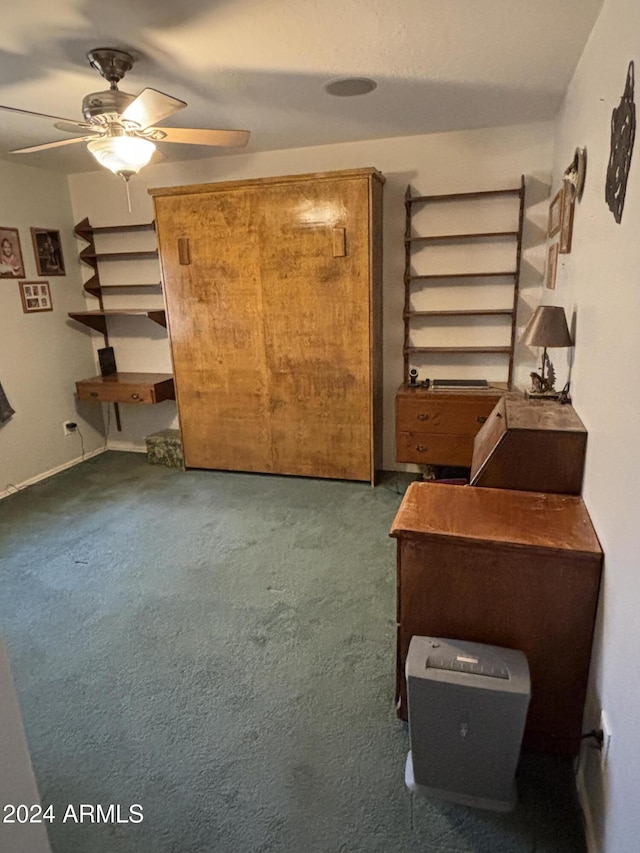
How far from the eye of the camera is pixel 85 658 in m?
2.12

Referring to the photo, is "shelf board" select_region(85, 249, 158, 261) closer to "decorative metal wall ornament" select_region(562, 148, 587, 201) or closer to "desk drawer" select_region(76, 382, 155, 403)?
"desk drawer" select_region(76, 382, 155, 403)

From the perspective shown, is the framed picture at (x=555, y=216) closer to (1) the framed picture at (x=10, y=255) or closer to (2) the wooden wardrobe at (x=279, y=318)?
(2) the wooden wardrobe at (x=279, y=318)

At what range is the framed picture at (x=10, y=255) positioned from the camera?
3.74 meters

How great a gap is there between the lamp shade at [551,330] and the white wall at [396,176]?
1511mm

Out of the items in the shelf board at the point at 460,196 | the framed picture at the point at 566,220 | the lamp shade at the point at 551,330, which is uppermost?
the shelf board at the point at 460,196

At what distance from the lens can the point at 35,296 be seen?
13.2 feet

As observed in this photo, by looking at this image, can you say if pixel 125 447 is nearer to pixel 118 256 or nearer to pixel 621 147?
pixel 118 256

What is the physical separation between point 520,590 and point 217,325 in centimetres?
293

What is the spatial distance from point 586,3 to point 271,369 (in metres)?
2.59

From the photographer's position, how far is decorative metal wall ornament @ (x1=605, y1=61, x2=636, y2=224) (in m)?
1.35

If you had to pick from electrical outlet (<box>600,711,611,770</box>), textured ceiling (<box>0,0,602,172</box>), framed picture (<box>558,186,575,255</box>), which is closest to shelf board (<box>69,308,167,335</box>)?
textured ceiling (<box>0,0,602,172</box>)

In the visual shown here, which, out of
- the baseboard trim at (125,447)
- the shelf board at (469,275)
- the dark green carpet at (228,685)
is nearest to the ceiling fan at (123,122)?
the shelf board at (469,275)

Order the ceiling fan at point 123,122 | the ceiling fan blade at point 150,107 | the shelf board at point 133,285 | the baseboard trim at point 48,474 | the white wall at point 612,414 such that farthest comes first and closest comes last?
the shelf board at point 133,285 < the baseboard trim at point 48,474 < the ceiling fan at point 123,122 < the ceiling fan blade at point 150,107 < the white wall at point 612,414

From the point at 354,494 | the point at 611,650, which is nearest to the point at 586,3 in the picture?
the point at 611,650
